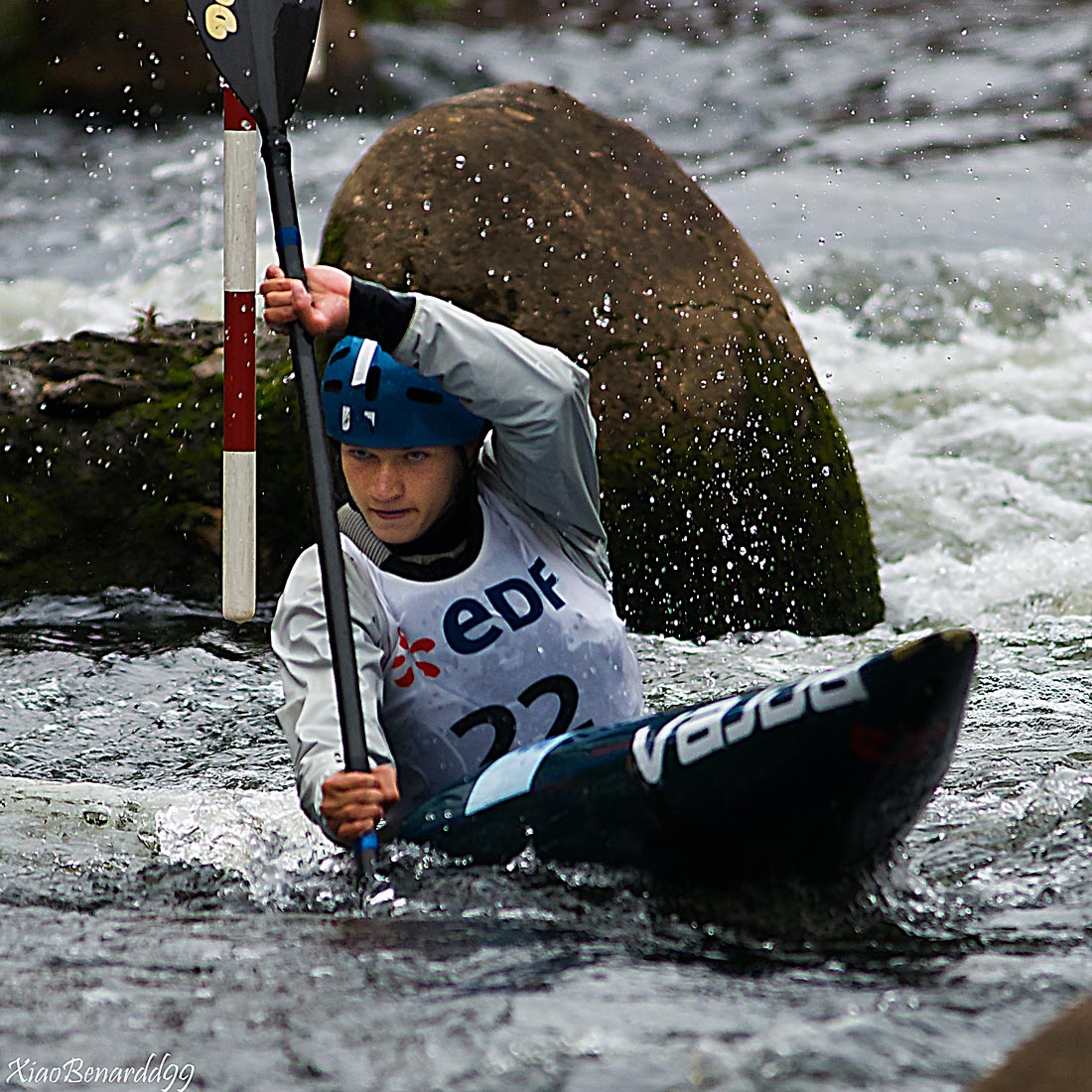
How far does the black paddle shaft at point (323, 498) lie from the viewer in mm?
2633

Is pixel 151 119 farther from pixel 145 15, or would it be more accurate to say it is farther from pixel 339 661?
pixel 339 661

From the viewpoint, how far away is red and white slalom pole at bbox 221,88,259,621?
2881mm

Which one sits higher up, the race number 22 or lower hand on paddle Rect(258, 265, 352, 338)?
lower hand on paddle Rect(258, 265, 352, 338)

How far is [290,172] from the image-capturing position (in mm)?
2766

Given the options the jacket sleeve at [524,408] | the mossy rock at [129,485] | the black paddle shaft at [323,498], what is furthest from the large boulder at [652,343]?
the black paddle shaft at [323,498]

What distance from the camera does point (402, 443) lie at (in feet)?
9.38

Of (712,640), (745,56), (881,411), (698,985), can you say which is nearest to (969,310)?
(881,411)

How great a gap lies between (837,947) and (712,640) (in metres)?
2.70

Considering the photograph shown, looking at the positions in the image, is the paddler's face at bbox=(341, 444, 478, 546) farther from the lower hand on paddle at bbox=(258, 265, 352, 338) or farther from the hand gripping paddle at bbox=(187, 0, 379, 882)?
the lower hand on paddle at bbox=(258, 265, 352, 338)

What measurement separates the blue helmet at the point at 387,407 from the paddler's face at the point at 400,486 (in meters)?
0.03

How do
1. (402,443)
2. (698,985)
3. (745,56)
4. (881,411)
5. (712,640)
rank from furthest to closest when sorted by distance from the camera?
(745,56), (881,411), (712,640), (402,443), (698,985)

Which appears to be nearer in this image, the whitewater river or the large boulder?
the whitewater river

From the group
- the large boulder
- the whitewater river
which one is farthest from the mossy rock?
the large boulder

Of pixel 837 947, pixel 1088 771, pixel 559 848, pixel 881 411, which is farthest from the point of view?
pixel 881 411
